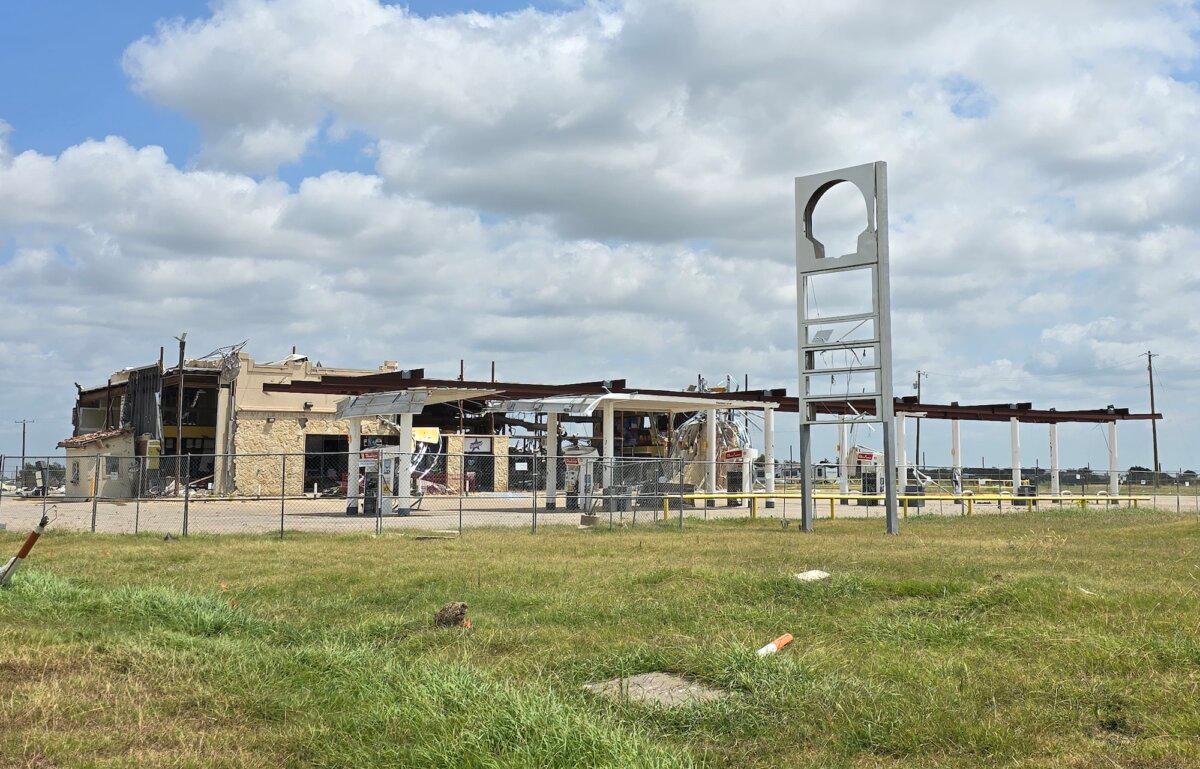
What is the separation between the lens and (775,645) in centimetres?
799

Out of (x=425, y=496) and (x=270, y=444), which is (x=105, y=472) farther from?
(x=425, y=496)

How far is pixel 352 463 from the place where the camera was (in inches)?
1187

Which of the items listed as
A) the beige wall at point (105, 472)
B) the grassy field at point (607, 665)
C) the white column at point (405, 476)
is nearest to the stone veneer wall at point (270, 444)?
the beige wall at point (105, 472)

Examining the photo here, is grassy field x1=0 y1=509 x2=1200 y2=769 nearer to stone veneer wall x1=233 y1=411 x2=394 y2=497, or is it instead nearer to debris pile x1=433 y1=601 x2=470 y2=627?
debris pile x1=433 y1=601 x2=470 y2=627

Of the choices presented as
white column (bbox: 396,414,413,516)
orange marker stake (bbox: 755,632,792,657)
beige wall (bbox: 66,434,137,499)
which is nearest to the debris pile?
orange marker stake (bbox: 755,632,792,657)

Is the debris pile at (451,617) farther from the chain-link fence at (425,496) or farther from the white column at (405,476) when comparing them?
the white column at (405,476)

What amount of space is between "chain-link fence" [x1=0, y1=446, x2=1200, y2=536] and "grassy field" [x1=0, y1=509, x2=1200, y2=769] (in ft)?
23.6

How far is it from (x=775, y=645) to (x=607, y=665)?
1337 millimetres

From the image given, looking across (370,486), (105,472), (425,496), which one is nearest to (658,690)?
(425,496)

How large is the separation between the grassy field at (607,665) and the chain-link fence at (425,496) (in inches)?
283

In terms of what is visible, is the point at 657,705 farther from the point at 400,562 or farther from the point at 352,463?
the point at 352,463

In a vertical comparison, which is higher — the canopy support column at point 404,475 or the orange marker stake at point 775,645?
the canopy support column at point 404,475

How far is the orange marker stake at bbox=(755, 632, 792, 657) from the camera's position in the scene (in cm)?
765

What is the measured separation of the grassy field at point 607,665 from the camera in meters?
5.79
